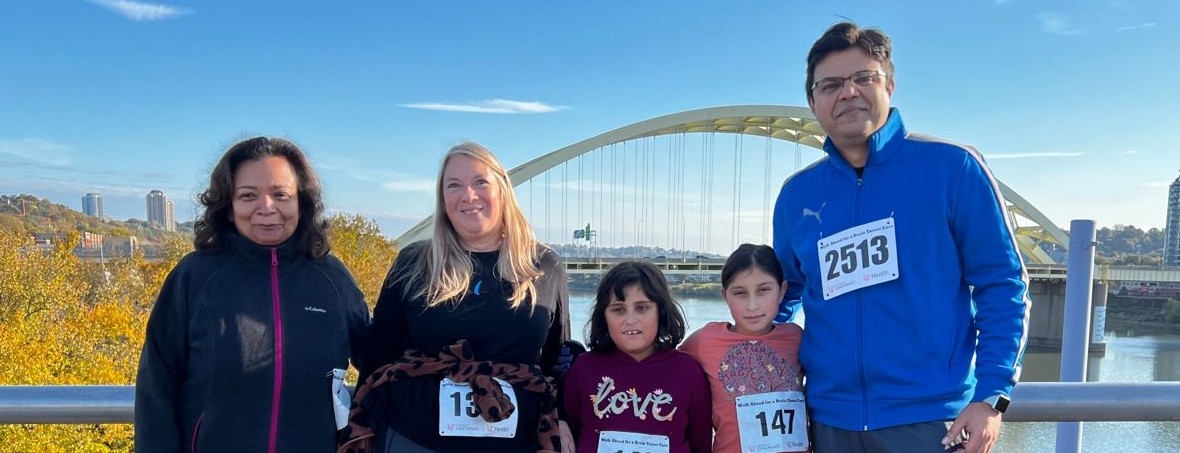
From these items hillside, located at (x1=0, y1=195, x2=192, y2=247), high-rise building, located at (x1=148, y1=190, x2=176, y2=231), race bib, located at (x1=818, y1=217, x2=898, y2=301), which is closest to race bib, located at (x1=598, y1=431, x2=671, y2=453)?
race bib, located at (x1=818, y1=217, x2=898, y2=301)

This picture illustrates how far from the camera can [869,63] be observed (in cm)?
207

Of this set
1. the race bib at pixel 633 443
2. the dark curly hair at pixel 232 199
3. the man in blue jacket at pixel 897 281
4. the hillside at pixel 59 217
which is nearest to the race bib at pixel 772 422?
the man in blue jacket at pixel 897 281

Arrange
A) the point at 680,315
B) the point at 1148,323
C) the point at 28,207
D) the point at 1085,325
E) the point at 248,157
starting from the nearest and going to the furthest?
1. the point at 248,157
2. the point at 680,315
3. the point at 1085,325
4. the point at 1148,323
5. the point at 28,207

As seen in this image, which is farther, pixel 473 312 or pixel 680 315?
pixel 680 315

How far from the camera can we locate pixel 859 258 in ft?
6.58

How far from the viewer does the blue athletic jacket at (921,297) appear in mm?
1871

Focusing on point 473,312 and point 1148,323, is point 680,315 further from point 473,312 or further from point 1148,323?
point 1148,323

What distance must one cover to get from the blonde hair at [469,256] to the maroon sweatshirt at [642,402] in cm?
35

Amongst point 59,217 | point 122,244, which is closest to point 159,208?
point 59,217

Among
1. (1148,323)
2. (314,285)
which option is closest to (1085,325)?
(314,285)

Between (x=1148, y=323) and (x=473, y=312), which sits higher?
(x=473, y=312)

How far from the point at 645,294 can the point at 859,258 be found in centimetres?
70

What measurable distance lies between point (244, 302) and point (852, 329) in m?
1.77

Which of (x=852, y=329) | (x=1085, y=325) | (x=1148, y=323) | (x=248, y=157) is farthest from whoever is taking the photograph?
(x=1148, y=323)
